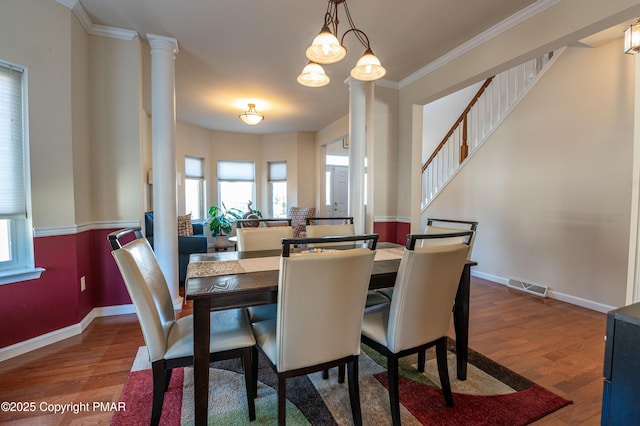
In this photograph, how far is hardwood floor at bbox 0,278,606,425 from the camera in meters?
1.63

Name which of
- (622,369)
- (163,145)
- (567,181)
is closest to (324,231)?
(163,145)

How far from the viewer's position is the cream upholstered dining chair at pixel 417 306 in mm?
1396

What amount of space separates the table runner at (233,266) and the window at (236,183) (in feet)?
17.3

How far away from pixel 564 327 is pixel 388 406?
213cm

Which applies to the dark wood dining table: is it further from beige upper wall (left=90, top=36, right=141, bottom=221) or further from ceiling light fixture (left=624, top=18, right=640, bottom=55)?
ceiling light fixture (left=624, top=18, right=640, bottom=55)

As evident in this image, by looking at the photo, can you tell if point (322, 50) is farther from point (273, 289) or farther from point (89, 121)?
point (89, 121)

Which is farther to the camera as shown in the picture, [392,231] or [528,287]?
[392,231]

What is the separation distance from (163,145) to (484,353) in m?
3.36

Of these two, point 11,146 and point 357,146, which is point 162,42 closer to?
point 11,146

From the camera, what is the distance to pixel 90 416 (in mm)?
1556

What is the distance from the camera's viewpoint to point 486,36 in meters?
2.71

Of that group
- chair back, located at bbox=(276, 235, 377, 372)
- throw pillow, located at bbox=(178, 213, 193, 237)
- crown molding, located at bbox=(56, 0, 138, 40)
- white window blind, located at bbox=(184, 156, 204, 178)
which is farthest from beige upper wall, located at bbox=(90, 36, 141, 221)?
white window blind, located at bbox=(184, 156, 204, 178)

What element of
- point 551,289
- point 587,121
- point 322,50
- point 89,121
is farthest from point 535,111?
point 89,121

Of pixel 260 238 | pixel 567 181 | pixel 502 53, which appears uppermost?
pixel 502 53
